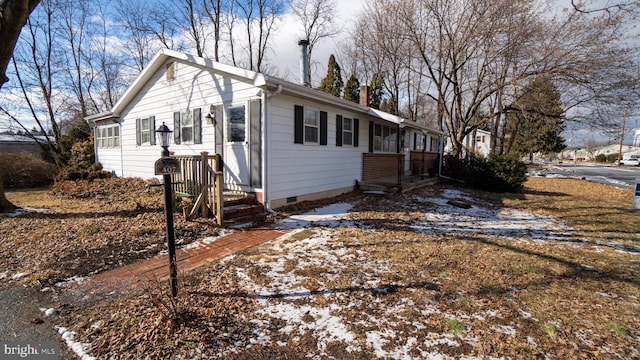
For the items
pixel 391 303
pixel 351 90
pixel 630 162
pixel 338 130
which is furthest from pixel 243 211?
pixel 630 162

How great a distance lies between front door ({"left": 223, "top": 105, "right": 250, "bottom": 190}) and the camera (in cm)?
721

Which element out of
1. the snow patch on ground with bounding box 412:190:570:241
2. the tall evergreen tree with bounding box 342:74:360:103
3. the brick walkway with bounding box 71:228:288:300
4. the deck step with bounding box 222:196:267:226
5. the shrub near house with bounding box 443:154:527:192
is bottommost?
the snow patch on ground with bounding box 412:190:570:241

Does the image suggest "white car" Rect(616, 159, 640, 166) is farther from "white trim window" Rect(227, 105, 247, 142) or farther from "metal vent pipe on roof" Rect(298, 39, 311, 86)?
"white trim window" Rect(227, 105, 247, 142)

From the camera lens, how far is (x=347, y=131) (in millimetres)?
9945

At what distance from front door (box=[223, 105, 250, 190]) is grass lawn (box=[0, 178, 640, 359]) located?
2558 mm

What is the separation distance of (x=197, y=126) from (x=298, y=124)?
3.29 meters

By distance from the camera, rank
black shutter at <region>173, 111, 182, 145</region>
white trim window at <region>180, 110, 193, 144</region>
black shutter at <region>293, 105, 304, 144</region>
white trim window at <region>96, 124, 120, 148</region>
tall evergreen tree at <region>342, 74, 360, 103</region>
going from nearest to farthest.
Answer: black shutter at <region>293, 105, 304, 144</region>, white trim window at <region>180, 110, 193, 144</region>, black shutter at <region>173, 111, 182, 145</region>, white trim window at <region>96, 124, 120, 148</region>, tall evergreen tree at <region>342, 74, 360, 103</region>

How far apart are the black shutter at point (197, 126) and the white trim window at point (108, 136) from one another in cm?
638

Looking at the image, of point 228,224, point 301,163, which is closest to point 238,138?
point 301,163

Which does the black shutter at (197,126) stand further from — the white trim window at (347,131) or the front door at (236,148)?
the white trim window at (347,131)

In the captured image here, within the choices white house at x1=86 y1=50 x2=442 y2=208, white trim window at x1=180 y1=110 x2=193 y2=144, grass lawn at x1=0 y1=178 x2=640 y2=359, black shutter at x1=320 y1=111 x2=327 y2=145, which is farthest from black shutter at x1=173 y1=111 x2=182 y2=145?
grass lawn at x1=0 y1=178 x2=640 y2=359

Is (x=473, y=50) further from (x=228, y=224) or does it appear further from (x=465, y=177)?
(x=228, y=224)

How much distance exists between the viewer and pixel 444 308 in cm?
294

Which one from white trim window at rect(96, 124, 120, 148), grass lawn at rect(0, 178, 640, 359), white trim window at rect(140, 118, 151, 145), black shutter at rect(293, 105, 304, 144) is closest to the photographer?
grass lawn at rect(0, 178, 640, 359)
